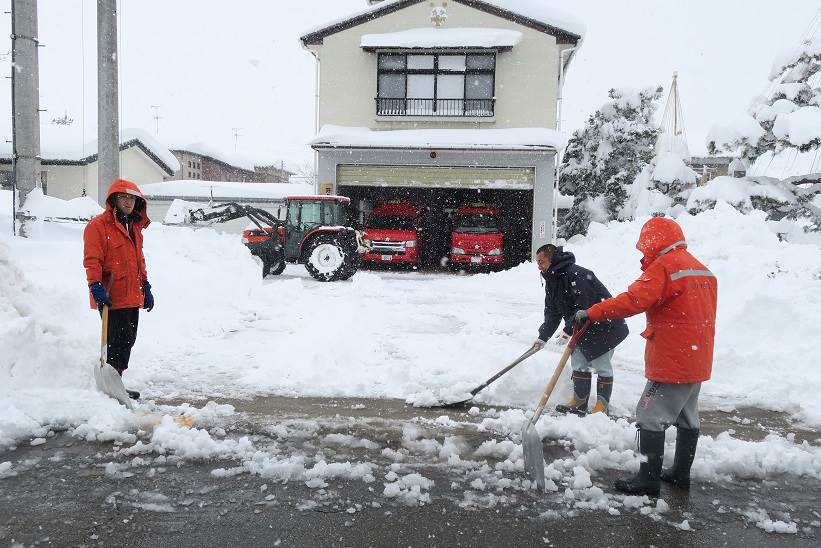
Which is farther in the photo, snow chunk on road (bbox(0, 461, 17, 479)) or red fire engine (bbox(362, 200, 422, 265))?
red fire engine (bbox(362, 200, 422, 265))

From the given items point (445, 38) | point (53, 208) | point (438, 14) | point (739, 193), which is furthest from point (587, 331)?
point (438, 14)

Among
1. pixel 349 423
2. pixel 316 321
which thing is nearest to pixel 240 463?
pixel 349 423

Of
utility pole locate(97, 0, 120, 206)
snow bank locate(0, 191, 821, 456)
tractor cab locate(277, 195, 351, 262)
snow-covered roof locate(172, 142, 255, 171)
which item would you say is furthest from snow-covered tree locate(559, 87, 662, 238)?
snow-covered roof locate(172, 142, 255, 171)

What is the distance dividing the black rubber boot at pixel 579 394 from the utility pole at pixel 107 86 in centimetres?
860

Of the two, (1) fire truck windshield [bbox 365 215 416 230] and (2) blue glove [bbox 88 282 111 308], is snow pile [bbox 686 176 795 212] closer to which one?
(1) fire truck windshield [bbox 365 215 416 230]

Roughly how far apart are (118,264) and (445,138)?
1524 centimetres

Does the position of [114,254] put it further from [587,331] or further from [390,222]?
[390,222]

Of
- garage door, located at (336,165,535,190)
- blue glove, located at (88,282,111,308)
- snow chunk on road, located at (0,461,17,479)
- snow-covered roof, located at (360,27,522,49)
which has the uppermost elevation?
snow-covered roof, located at (360,27,522,49)

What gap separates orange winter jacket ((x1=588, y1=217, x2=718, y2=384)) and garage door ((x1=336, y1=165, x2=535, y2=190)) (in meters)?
16.0

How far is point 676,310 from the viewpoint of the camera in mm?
3260

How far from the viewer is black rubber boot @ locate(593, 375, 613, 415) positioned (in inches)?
187

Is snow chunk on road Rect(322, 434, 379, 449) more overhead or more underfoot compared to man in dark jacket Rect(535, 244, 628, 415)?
more underfoot

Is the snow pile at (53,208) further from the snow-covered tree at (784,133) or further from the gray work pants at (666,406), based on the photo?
the snow-covered tree at (784,133)

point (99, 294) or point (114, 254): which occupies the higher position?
point (114, 254)
